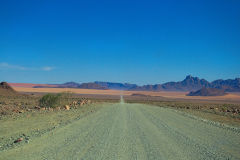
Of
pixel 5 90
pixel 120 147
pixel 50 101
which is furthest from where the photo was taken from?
pixel 5 90

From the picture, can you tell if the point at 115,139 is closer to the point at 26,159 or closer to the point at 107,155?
the point at 107,155

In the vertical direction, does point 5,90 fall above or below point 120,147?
above

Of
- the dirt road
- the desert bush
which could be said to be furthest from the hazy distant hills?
the dirt road

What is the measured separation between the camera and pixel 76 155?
7.45 metres

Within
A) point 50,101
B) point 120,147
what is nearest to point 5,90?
point 50,101

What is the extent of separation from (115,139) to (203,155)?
Result: 3465 millimetres

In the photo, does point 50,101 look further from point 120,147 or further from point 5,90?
point 5,90

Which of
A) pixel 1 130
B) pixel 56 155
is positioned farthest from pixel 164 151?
pixel 1 130

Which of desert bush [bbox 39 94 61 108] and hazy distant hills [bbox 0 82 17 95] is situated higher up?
hazy distant hills [bbox 0 82 17 95]

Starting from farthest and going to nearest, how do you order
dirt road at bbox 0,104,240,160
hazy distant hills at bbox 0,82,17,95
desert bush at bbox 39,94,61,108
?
hazy distant hills at bbox 0,82,17,95
desert bush at bbox 39,94,61,108
dirt road at bbox 0,104,240,160

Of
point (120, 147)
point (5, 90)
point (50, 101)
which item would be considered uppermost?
point (5, 90)

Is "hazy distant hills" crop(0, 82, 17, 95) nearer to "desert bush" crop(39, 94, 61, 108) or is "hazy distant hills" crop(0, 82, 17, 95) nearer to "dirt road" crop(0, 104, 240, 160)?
"desert bush" crop(39, 94, 61, 108)

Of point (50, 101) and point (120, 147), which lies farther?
point (50, 101)

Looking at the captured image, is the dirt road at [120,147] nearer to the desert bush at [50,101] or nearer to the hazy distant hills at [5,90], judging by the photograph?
the desert bush at [50,101]
